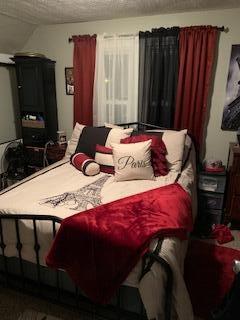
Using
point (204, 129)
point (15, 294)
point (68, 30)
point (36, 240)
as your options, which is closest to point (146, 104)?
point (204, 129)

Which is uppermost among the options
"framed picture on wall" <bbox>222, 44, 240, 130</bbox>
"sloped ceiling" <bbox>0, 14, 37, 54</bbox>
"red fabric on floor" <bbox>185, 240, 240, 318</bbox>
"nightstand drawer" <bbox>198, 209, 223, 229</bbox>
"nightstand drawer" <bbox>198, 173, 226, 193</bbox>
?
"sloped ceiling" <bbox>0, 14, 37, 54</bbox>

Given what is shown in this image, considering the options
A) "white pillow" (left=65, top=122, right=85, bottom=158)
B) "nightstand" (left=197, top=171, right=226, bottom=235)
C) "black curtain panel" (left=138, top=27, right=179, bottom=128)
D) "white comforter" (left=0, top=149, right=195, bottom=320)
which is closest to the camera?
"white comforter" (left=0, top=149, right=195, bottom=320)

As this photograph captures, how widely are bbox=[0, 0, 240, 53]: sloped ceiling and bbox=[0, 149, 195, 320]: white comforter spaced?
1.62 metres

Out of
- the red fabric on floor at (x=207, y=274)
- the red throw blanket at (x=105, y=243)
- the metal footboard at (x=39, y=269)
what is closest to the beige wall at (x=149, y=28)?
the red fabric on floor at (x=207, y=274)

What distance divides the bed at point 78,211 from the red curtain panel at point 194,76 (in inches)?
12.3

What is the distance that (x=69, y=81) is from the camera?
349 centimetres

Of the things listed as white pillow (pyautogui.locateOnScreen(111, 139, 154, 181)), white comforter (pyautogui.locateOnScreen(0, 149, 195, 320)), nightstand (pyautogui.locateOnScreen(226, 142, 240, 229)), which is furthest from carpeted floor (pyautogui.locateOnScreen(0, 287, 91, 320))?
nightstand (pyautogui.locateOnScreen(226, 142, 240, 229))

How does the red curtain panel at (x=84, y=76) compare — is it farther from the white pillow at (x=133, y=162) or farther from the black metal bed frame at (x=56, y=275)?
the black metal bed frame at (x=56, y=275)

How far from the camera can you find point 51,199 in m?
1.87

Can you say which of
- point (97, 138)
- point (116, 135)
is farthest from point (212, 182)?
point (97, 138)

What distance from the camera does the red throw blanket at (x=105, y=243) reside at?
131cm

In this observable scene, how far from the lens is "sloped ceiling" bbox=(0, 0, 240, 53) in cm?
249

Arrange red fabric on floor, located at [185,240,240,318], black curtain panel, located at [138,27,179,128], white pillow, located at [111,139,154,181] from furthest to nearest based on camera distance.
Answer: black curtain panel, located at [138,27,179,128], white pillow, located at [111,139,154,181], red fabric on floor, located at [185,240,240,318]

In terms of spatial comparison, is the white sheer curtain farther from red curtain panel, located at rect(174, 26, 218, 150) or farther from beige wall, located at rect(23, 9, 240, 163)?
red curtain panel, located at rect(174, 26, 218, 150)
